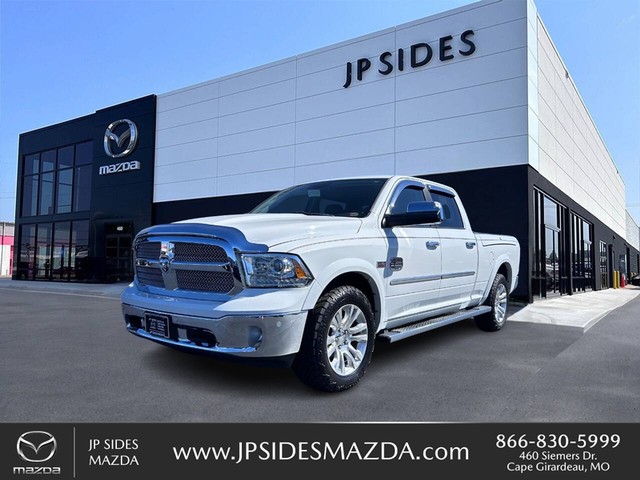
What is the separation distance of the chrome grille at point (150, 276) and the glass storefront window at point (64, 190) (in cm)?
2112

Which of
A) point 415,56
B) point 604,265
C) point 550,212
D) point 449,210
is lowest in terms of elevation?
point 604,265

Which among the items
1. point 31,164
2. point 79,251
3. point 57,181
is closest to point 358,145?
point 79,251

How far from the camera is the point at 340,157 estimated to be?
14.1 metres

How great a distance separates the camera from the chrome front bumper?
316 centimetres

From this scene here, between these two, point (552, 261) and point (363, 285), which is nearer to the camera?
point (363, 285)

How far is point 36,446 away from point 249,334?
1.42m

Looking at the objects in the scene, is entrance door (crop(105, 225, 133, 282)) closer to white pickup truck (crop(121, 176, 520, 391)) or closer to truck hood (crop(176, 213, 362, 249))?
white pickup truck (crop(121, 176, 520, 391))

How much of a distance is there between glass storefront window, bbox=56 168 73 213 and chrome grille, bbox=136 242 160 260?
21.1 metres

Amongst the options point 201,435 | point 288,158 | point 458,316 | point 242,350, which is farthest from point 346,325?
point 288,158

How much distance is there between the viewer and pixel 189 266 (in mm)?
3582

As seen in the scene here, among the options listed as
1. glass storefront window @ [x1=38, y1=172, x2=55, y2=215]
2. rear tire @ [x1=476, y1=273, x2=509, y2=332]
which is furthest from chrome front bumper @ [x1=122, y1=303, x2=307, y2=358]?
glass storefront window @ [x1=38, y1=172, x2=55, y2=215]

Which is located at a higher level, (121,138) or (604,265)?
(121,138)

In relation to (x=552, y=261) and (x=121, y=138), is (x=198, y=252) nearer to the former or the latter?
(x=552, y=261)

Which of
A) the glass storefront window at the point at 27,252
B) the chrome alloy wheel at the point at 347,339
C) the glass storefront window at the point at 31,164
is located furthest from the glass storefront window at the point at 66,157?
the chrome alloy wheel at the point at 347,339
